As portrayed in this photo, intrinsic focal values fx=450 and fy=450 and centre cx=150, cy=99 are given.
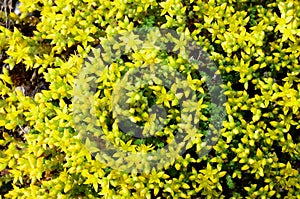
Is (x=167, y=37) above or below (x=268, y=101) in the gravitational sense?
above

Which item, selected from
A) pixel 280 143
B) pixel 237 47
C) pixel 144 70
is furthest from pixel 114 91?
pixel 280 143

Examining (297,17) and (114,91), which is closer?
(114,91)

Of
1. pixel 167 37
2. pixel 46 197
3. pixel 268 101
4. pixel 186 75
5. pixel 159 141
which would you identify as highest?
pixel 167 37

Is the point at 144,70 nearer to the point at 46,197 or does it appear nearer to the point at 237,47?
the point at 237,47

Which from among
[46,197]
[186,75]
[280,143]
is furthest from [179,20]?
[46,197]

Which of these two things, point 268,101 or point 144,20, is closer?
point 268,101

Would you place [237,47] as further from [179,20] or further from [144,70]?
[144,70]
